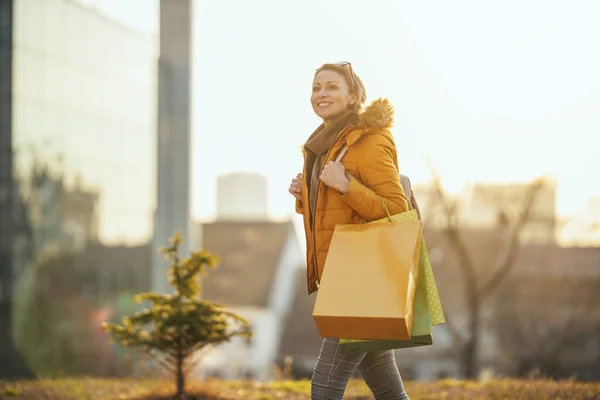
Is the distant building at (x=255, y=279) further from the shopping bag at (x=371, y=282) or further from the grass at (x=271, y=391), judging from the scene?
the shopping bag at (x=371, y=282)

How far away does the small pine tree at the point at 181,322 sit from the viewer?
245 inches

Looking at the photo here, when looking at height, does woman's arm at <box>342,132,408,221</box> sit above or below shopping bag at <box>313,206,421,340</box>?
above

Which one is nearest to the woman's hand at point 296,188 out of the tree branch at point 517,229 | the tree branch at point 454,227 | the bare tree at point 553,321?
the tree branch at point 454,227

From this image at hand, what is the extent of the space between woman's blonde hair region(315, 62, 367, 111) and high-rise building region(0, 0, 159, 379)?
19623 millimetres

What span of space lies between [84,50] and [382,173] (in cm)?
2384

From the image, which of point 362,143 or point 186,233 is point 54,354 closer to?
point 186,233

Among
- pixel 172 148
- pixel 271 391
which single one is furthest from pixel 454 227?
pixel 271 391

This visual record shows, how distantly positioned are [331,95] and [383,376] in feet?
4.14

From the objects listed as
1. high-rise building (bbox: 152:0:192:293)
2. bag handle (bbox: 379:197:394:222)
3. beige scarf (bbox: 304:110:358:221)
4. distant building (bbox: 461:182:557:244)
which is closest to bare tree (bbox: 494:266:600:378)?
distant building (bbox: 461:182:557:244)

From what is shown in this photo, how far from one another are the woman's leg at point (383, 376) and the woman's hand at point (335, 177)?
0.80m

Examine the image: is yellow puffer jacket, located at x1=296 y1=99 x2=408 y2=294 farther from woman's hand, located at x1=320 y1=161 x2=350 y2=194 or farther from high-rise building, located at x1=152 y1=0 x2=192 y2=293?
high-rise building, located at x1=152 y1=0 x2=192 y2=293

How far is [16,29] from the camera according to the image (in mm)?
22266

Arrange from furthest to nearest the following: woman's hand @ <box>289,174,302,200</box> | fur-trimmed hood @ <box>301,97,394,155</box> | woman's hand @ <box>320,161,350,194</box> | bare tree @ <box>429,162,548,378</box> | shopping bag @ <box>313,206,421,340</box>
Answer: bare tree @ <box>429,162,548,378</box> < woman's hand @ <box>289,174,302,200</box> < fur-trimmed hood @ <box>301,97,394,155</box> < woman's hand @ <box>320,161,350,194</box> < shopping bag @ <box>313,206,421,340</box>

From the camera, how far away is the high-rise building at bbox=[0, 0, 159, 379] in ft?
73.3
